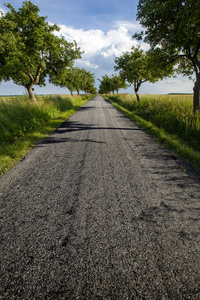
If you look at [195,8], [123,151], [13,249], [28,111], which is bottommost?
[13,249]

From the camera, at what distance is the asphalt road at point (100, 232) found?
1.41 meters

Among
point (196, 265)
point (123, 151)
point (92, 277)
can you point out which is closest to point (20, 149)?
point (123, 151)

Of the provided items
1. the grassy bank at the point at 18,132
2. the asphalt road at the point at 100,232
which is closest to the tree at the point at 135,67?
the grassy bank at the point at 18,132

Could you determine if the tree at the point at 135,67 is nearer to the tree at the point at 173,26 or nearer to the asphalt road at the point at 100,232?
the tree at the point at 173,26

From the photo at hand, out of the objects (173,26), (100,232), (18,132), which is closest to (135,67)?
(173,26)

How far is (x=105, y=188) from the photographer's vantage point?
2.85 meters

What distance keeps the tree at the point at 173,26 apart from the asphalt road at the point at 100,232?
257 inches

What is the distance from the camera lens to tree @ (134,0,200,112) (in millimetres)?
5961

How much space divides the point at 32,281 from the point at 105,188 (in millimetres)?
1724

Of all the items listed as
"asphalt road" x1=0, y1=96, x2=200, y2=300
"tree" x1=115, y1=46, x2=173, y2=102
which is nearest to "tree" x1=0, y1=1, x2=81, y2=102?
"tree" x1=115, y1=46, x2=173, y2=102

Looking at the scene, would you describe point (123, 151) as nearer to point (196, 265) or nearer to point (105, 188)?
point (105, 188)

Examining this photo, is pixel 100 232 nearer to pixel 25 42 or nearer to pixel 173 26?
pixel 173 26

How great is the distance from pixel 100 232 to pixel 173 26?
A: 33.6 feet

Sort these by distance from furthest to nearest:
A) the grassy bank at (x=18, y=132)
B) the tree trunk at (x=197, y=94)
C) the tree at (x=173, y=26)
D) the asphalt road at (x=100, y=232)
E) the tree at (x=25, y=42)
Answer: the tree at (x=25, y=42)
the tree trunk at (x=197, y=94)
the tree at (x=173, y=26)
the grassy bank at (x=18, y=132)
the asphalt road at (x=100, y=232)
